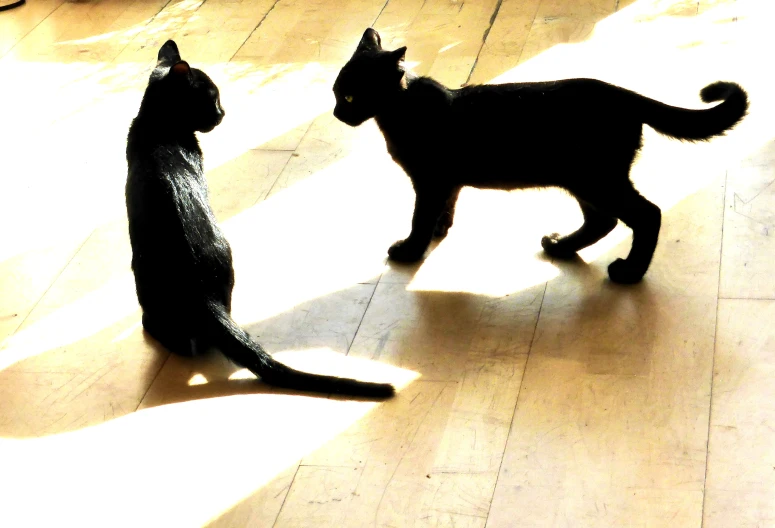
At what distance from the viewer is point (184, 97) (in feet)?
8.05

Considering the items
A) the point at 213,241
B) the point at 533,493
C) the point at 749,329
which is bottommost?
the point at 749,329

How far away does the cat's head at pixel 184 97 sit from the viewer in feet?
7.97

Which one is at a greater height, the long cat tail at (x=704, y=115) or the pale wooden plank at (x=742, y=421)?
the long cat tail at (x=704, y=115)

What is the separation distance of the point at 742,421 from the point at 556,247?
756mm

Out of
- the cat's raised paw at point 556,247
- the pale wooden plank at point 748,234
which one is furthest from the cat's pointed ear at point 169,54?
the pale wooden plank at point 748,234

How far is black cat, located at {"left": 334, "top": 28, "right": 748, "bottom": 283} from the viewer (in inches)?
92.9

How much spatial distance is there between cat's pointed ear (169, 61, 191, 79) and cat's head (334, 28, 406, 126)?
0.40 metres

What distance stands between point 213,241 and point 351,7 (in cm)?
212

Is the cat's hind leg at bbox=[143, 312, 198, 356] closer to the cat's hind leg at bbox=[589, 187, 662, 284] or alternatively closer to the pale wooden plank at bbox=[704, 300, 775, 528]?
the cat's hind leg at bbox=[589, 187, 662, 284]

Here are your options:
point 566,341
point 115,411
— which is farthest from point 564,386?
point 115,411

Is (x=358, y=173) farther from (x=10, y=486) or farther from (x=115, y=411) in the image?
(x=10, y=486)

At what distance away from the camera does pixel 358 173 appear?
308 cm

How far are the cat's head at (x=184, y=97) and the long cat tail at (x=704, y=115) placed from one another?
3.69ft

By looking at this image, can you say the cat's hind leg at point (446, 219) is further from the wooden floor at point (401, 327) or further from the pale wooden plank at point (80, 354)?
the pale wooden plank at point (80, 354)
